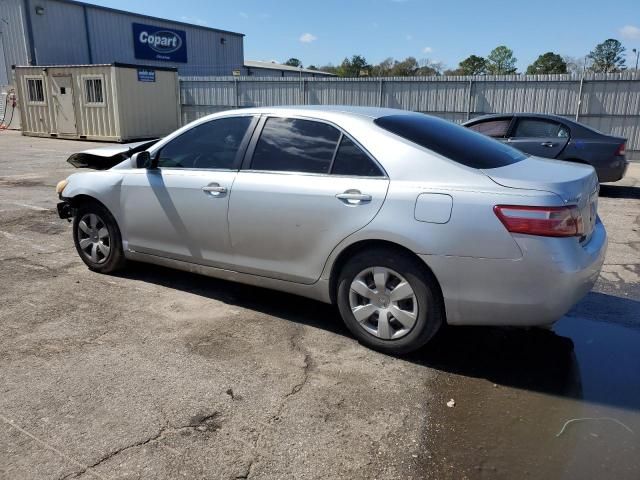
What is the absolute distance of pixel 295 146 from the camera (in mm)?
4059

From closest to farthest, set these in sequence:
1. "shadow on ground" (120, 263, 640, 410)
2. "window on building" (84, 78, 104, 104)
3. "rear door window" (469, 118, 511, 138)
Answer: "shadow on ground" (120, 263, 640, 410) < "rear door window" (469, 118, 511, 138) < "window on building" (84, 78, 104, 104)

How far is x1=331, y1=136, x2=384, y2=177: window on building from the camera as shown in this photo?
145 inches

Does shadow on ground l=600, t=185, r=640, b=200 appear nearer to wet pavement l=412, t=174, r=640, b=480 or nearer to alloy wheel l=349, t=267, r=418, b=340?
wet pavement l=412, t=174, r=640, b=480

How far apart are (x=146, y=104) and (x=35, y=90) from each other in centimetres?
533

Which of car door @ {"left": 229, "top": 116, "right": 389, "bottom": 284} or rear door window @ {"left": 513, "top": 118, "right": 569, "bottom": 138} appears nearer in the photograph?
car door @ {"left": 229, "top": 116, "right": 389, "bottom": 284}

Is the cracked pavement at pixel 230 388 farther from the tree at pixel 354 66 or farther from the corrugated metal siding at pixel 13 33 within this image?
the tree at pixel 354 66

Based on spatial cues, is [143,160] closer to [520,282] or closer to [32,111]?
[520,282]

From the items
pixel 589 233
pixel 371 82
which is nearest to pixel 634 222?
pixel 589 233

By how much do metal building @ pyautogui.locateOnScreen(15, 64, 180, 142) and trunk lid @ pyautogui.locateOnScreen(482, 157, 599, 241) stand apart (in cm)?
1922

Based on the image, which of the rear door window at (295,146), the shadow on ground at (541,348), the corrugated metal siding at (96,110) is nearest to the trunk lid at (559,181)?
the shadow on ground at (541,348)

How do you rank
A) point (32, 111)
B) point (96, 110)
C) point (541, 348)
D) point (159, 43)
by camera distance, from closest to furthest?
1. point (541, 348)
2. point (96, 110)
3. point (32, 111)
4. point (159, 43)

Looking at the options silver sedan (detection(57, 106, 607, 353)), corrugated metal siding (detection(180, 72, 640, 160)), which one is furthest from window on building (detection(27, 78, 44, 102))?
silver sedan (detection(57, 106, 607, 353))

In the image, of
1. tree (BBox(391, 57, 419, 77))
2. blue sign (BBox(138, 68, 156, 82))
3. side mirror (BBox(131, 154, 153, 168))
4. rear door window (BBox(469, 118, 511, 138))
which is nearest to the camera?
side mirror (BBox(131, 154, 153, 168))

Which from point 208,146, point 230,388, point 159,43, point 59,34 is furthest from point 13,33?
point 230,388
